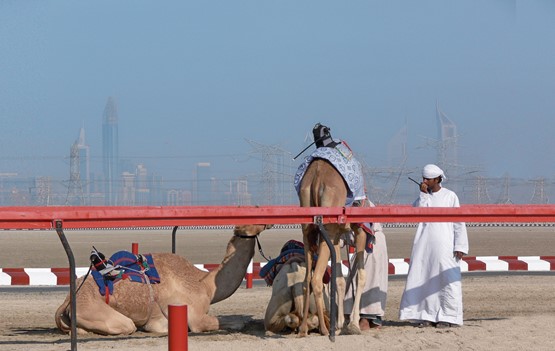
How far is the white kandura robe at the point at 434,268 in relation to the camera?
9.70m

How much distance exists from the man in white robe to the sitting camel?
1.62m

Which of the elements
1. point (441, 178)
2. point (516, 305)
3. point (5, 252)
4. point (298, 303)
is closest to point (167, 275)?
point (298, 303)

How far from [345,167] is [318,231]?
561mm

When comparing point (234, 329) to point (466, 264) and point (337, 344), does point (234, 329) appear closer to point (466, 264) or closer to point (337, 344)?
point (337, 344)

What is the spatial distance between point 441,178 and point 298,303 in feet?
6.65

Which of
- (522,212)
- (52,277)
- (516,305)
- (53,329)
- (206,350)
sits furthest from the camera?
(52,277)

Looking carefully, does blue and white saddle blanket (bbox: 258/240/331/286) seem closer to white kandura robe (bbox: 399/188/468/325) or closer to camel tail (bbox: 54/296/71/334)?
white kandura robe (bbox: 399/188/468/325)

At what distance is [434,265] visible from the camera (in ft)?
32.2

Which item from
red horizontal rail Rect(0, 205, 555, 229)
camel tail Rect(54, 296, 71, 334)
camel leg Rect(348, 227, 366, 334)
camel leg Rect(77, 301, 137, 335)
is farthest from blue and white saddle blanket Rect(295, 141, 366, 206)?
camel tail Rect(54, 296, 71, 334)

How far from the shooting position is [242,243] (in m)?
9.20

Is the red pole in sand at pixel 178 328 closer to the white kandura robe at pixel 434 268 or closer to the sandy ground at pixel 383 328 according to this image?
the sandy ground at pixel 383 328

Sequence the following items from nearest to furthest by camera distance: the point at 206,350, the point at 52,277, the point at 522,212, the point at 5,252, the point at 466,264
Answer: the point at 206,350 → the point at 522,212 → the point at 52,277 → the point at 466,264 → the point at 5,252

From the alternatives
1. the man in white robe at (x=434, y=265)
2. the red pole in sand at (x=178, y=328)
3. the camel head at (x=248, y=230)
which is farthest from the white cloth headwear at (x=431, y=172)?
the red pole in sand at (x=178, y=328)

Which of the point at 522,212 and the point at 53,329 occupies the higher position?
the point at 522,212
